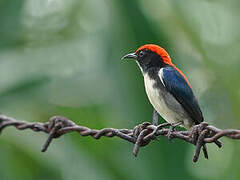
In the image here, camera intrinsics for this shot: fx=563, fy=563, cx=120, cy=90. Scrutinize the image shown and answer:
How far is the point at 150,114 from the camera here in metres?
4.87

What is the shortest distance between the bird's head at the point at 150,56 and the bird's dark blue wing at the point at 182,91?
32cm

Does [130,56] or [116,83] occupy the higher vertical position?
[130,56]

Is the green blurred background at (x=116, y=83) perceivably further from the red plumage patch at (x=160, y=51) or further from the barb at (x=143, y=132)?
the barb at (x=143, y=132)

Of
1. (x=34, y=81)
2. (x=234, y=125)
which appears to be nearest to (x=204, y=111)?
(x=234, y=125)

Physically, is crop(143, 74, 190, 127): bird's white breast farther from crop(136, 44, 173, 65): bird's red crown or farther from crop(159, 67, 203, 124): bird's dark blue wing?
crop(136, 44, 173, 65): bird's red crown

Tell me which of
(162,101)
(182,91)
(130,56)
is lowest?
(162,101)

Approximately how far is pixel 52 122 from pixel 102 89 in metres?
1.89

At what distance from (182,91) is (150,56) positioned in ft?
2.02

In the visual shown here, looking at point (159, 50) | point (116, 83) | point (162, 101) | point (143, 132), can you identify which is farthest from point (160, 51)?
point (143, 132)

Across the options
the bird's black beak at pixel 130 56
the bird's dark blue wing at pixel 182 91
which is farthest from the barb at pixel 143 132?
the bird's black beak at pixel 130 56

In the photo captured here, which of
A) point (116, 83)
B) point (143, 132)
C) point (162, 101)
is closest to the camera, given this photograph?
point (143, 132)

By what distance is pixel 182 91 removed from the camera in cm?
475

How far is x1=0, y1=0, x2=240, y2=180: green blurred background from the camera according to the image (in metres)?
4.91

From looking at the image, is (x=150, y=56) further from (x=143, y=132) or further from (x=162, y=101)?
(x=143, y=132)
